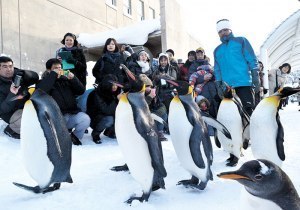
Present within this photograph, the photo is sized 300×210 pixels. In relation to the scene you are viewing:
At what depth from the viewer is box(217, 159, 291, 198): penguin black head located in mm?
1346

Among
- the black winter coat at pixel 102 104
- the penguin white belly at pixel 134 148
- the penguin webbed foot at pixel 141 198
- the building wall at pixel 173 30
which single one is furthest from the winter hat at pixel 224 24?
the building wall at pixel 173 30

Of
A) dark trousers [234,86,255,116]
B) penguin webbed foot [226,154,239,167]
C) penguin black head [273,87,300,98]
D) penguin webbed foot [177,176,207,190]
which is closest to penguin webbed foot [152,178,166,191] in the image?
penguin webbed foot [177,176,207,190]

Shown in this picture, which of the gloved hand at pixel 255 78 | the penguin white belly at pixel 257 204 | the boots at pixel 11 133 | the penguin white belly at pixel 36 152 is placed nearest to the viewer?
the penguin white belly at pixel 257 204

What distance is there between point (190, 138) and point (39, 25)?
363 inches

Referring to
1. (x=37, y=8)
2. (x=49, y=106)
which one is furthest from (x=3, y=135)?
(x=37, y=8)

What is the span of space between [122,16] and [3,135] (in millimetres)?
11813

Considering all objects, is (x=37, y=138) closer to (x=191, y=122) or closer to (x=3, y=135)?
(x=191, y=122)

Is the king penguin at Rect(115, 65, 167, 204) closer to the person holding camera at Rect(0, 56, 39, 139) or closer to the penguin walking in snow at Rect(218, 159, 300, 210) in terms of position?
the penguin walking in snow at Rect(218, 159, 300, 210)

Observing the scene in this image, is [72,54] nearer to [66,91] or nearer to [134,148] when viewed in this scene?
[66,91]

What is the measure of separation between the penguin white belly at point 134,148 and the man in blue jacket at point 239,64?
1748mm

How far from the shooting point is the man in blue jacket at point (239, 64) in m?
3.66

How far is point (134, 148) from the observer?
2410 millimetres

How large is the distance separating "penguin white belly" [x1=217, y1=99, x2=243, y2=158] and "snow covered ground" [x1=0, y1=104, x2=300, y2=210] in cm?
22

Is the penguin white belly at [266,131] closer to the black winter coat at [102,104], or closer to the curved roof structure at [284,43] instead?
the black winter coat at [102,104]
